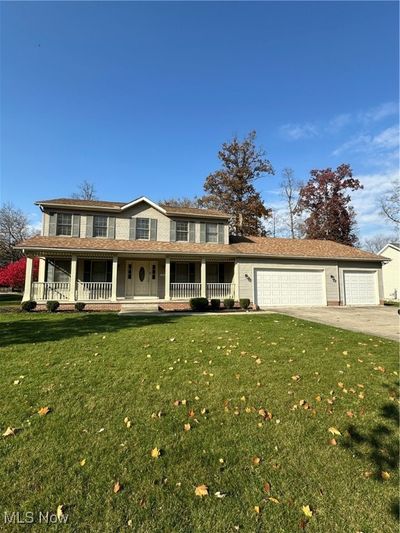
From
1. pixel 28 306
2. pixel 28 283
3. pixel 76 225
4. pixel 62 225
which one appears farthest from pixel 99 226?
pixel 28 306

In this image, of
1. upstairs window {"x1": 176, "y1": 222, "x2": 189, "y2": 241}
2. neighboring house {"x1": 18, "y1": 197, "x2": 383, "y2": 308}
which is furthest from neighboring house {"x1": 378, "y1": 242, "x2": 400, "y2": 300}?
upstairs window {"x1": 176, "y1": 222, "x2": 189, "y2": 241}

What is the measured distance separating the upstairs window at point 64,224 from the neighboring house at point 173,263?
5 centimetres

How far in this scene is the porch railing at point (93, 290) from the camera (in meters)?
15.2

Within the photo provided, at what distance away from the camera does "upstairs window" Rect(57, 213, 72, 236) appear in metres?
15.8

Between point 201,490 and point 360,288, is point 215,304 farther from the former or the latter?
point 201,490

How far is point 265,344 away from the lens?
263 inches

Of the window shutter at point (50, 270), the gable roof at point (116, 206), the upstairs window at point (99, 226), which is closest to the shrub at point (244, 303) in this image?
the gable roof at point (116, 206)

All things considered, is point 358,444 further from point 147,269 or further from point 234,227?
point 234,227

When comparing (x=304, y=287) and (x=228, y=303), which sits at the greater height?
(x=304, y=287)

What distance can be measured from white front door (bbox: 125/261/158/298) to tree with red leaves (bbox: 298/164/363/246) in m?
21.3

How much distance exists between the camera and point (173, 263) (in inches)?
683

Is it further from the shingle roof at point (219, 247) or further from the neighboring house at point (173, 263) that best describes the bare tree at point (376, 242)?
the neighboring house at point (173, 263)

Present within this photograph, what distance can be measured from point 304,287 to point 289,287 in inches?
39.5

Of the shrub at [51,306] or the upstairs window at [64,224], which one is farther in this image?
the upstairs window at [64,224]
